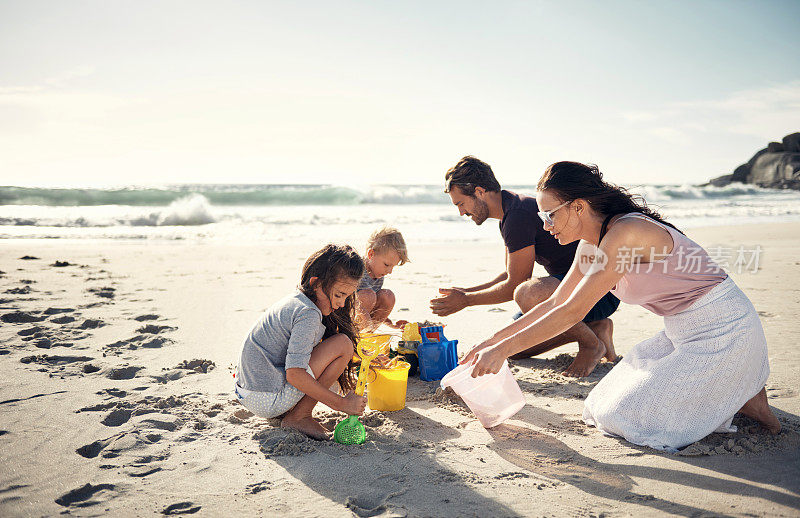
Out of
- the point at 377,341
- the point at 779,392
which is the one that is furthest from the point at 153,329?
the point at 779,392

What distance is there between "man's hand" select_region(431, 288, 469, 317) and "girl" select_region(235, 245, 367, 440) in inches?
41.6

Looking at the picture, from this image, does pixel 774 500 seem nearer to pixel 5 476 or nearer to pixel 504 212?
pixel 504 212

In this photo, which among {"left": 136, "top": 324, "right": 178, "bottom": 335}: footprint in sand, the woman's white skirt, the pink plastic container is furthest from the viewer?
{"left": 136, "top": 324, "right": 178, "bottom": 335}: footprint in sand

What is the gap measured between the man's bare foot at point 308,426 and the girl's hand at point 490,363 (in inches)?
34.1

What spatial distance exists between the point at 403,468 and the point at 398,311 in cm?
295

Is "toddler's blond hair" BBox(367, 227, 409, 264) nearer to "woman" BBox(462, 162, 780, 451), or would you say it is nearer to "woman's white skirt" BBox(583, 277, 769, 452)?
"woman" BBox(462, 162, 780, 451)

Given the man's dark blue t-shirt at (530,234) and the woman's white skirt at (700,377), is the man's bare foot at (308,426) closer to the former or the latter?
the woman's white skirt at (700,377)

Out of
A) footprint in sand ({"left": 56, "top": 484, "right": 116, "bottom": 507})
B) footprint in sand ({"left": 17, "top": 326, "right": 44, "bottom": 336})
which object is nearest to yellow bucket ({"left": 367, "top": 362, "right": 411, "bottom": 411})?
footprint in sand ({"left": 56, "top": 484, "right": 116, "bottom": 507})

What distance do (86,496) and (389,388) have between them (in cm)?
153

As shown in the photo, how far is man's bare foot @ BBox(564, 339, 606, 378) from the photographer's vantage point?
3750 millimetres

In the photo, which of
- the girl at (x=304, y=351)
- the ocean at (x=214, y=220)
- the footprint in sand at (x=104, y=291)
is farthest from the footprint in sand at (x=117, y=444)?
the ocean at (x=214, y=220)

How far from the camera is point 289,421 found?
285cm

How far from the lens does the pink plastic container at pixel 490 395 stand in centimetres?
295

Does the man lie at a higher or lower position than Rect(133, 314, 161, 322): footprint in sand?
higher
